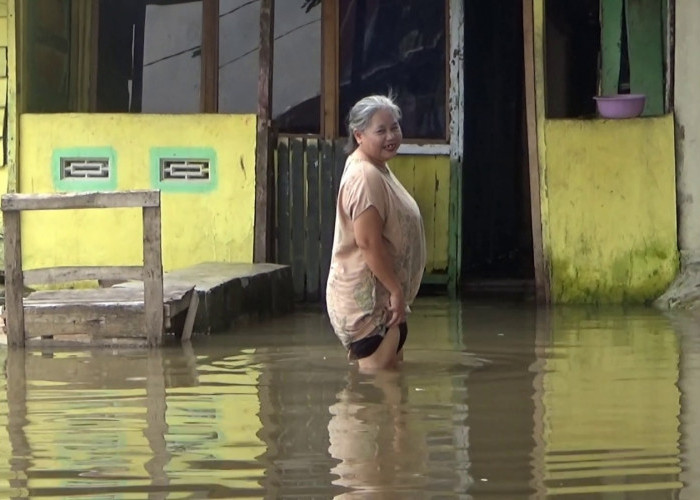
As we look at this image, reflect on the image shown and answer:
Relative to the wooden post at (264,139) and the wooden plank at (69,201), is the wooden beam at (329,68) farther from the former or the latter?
the wooden plank at (69,201)

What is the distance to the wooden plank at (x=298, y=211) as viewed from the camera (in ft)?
41.7

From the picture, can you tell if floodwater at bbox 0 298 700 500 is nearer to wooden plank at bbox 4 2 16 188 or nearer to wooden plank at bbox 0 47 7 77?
wooden plank at bbox 4 2 16 188

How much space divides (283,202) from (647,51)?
3.40m

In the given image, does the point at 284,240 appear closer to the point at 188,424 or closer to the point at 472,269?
the point at 472,269

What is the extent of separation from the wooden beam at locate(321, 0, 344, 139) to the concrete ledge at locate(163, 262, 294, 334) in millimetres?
1688

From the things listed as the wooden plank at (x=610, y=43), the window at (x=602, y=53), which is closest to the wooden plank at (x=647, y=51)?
the window at (x=602, y=53)

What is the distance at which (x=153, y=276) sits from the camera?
9.01 meters

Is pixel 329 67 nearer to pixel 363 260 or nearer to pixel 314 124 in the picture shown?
pixel 314 124

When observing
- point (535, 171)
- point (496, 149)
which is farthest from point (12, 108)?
point (496, 149)

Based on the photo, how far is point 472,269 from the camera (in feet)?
47.8

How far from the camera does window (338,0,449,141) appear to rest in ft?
44.1

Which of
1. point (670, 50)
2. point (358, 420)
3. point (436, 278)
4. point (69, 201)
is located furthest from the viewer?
point (436, 278)

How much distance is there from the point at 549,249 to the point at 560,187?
0.52 metres

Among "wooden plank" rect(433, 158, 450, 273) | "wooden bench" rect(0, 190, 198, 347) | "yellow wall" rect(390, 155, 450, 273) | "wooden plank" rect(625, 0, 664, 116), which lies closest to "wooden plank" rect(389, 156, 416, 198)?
"yellow wall" rect(390, 155, 450, 273)
